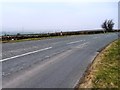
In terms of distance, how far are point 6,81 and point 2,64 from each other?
11.6ft

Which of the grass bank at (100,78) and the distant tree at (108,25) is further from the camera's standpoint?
the distant tree at (108,25)

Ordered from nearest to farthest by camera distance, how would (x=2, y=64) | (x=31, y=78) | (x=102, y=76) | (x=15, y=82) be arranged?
(x=15, y=82) → (x=31, y=78) → (x=102, y=76) → (x=2, y=64)

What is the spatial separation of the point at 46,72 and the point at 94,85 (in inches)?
98.5

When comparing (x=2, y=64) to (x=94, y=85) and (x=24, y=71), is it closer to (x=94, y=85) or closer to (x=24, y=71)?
(x=24, y=71)

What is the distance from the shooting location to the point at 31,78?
1016cm

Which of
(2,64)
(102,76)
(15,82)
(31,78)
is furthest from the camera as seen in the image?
(2,64)

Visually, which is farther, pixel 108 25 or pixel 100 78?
pixel 108 25

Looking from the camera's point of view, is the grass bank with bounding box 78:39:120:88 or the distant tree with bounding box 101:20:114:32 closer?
the grass bank with bounding box 78:39:120:88

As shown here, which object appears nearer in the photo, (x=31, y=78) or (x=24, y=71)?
(x=31, y=78)

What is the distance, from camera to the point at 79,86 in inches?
375

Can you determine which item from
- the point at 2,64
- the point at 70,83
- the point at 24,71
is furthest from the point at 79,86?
the point at 2,64

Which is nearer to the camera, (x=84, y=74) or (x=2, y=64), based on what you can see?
(x=84, y=74)

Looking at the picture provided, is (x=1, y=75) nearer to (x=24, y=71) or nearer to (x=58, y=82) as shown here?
(x=24, y=71)

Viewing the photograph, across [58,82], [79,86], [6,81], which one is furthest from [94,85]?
[6,81]
